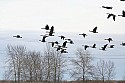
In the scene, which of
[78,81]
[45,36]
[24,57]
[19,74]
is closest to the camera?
[45,36]

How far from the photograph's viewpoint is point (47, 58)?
218 ft

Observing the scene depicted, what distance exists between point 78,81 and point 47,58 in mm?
8928

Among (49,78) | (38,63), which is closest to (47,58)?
(38,63)

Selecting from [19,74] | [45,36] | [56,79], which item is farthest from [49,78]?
[45,36]

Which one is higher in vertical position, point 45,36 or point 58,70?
point 45,36

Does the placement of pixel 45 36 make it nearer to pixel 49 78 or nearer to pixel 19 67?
pixel 49 78

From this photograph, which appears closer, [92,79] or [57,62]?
[92,79]

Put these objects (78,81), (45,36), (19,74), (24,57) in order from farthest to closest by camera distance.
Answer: (24,57) → (19,74) → (78,81) → (45,36)

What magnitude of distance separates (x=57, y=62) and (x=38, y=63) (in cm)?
467

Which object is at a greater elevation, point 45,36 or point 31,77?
point 45,36

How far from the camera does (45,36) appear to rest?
1412 centimetres

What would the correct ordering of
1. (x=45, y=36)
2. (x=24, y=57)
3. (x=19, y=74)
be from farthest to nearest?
(x=24, y=57)
(x=19, y=74)
(x=45, y=36)

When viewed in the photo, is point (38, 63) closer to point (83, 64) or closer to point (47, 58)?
point (47, 58)

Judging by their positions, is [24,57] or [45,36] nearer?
[45,36]
